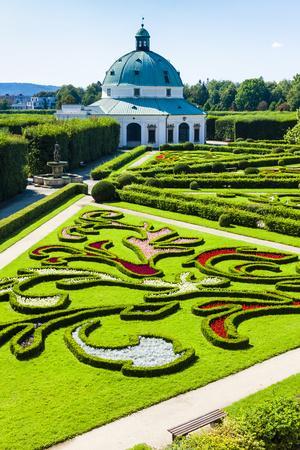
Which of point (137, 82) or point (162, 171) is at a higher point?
point (137, 82)

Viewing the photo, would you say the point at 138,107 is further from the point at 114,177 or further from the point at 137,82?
the point at 114,177

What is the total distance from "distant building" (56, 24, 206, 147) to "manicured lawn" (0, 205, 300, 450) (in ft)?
198

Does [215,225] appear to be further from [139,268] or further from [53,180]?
[53,180]

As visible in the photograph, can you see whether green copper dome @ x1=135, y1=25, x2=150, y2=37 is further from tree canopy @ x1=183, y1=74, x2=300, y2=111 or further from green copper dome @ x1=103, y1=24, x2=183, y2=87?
tree canopy @ x1=183, y1=74, x2=300, y2=111

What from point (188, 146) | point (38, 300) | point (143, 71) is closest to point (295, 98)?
point (143, 71)

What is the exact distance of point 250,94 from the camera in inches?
5468

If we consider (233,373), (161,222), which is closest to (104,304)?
(233,373)

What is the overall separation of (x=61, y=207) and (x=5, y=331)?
814 inches

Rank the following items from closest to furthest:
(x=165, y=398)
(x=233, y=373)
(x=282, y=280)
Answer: (x=165, y=398)
(x=233, y=373)
(x=282, y=280)

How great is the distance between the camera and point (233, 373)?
13133mm

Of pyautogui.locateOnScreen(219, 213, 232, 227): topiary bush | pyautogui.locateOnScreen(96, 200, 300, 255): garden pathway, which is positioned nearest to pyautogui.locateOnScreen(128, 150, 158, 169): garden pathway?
pyautogui.locateOnScreen(96, 200, 300, 255): garden pathway

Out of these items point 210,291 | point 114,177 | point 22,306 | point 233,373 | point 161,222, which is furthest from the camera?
point 114,177

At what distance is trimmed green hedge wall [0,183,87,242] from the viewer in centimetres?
2714

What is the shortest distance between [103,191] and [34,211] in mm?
6656
